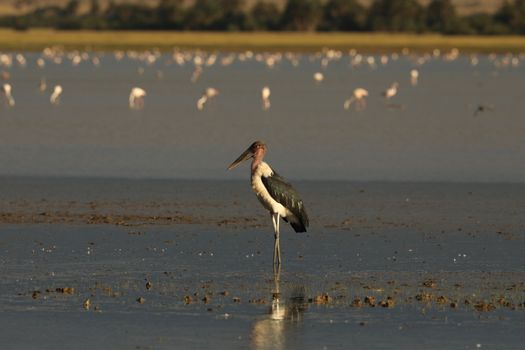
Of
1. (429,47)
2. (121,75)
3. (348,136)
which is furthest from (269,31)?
(348,136)

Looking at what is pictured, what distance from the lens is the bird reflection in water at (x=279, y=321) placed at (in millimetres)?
11438

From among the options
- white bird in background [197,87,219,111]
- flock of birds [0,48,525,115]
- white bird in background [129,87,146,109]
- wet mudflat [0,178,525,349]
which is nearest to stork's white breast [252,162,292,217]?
wet mudflat [0,178,525,349]

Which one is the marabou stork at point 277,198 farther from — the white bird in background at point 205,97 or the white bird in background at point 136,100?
the white bird in background at point 136,100

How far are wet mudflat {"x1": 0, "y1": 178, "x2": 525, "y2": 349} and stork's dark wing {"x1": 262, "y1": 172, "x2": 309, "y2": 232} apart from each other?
49 centimetres

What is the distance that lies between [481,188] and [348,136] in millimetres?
10930

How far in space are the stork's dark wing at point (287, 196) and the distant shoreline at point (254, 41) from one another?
10202cm

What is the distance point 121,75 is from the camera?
240 feet

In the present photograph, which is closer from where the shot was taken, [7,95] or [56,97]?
[7,95]

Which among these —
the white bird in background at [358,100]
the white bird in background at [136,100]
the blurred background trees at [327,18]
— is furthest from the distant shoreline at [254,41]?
the white bird in background at [136,100]

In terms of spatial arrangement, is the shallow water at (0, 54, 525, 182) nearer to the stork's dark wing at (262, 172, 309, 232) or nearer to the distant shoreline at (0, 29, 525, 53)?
the stork's dark wing at (262, 172, 309, 232)

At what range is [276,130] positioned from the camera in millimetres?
35625

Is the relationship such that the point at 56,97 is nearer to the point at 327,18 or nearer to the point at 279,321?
the point at 279,321

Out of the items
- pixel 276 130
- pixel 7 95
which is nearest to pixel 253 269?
pixel 276 130

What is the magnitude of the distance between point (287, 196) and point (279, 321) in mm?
3155
